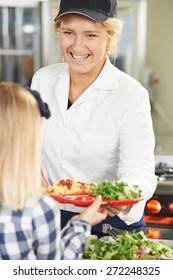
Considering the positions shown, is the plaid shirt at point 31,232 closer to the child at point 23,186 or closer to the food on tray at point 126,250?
the child at point 23,186

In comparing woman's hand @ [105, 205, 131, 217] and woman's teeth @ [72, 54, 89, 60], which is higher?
woman's teeth @ [72, 54, 89, 60]

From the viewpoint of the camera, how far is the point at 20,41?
4926 mm

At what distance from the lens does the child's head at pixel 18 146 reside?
1286 millimetres

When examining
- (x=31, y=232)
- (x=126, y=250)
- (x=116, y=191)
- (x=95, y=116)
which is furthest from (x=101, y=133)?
(x=31, y=232)

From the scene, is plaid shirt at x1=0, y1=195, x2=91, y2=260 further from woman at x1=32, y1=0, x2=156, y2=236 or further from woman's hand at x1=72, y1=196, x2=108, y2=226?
woman at x1=32, y1=0, x2=156, y2=236

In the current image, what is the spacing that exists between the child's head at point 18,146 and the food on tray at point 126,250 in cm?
37

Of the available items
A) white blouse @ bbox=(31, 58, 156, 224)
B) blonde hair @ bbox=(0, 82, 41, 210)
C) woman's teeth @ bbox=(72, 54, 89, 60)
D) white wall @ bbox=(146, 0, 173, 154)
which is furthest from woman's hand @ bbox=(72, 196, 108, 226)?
white wall @ bbox=(146, 0, 173, 154)

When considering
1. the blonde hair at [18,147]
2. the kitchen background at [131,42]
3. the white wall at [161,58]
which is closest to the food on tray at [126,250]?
the blonde hair at [18,147]

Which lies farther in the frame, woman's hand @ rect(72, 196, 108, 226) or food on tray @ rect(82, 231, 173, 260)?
food on tray @ rect(82, 231, 173, 260)

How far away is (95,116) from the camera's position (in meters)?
1.99

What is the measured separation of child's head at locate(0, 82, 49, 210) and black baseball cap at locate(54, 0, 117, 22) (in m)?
0.57

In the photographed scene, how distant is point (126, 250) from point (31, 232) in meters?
0.37

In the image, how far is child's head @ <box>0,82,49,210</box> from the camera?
1.29m

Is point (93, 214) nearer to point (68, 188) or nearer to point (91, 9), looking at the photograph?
point (68, 188)
